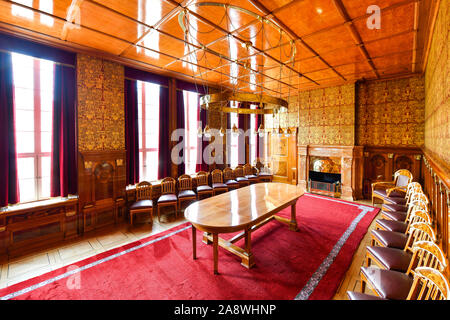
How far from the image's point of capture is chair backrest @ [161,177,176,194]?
5.26 meters

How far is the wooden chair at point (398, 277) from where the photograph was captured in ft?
5.29

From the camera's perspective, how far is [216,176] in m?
6.45

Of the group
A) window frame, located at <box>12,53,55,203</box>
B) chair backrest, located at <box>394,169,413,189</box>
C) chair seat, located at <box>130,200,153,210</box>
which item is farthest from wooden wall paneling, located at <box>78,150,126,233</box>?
chair backrest, located at <box>394,169,413,189</box>

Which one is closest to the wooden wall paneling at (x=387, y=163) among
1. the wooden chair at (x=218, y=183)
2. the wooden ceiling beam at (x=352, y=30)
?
the wooden ceiling beam at (x=352, y=30)

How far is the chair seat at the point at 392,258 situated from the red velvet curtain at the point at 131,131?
4.89m

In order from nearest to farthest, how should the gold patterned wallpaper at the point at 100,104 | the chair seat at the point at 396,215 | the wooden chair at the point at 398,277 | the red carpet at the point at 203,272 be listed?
the wooden chair at the point at 398,277, the red carpet at the point at 203,272, the chair seat at the point at 396,215, the gold patterned wallpaper at the point at 100,104

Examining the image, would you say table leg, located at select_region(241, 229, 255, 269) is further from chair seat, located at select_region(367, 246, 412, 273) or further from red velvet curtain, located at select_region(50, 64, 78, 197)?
red velvet curtain, located at select_region(50, 64, 78, 197)

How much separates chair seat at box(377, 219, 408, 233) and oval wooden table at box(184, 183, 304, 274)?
1346 millimetres

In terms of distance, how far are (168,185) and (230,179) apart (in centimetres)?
228

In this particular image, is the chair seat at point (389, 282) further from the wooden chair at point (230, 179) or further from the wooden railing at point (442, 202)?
the wooden chair at point (230, 179)

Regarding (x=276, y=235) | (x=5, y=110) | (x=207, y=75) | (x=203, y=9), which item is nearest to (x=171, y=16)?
(x=203, y=9)

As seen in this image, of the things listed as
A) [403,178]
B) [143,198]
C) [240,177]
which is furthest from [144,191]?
[403,178]

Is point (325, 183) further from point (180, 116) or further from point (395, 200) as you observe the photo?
point (180, 116)

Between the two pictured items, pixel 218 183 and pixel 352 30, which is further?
pixel 218 183
